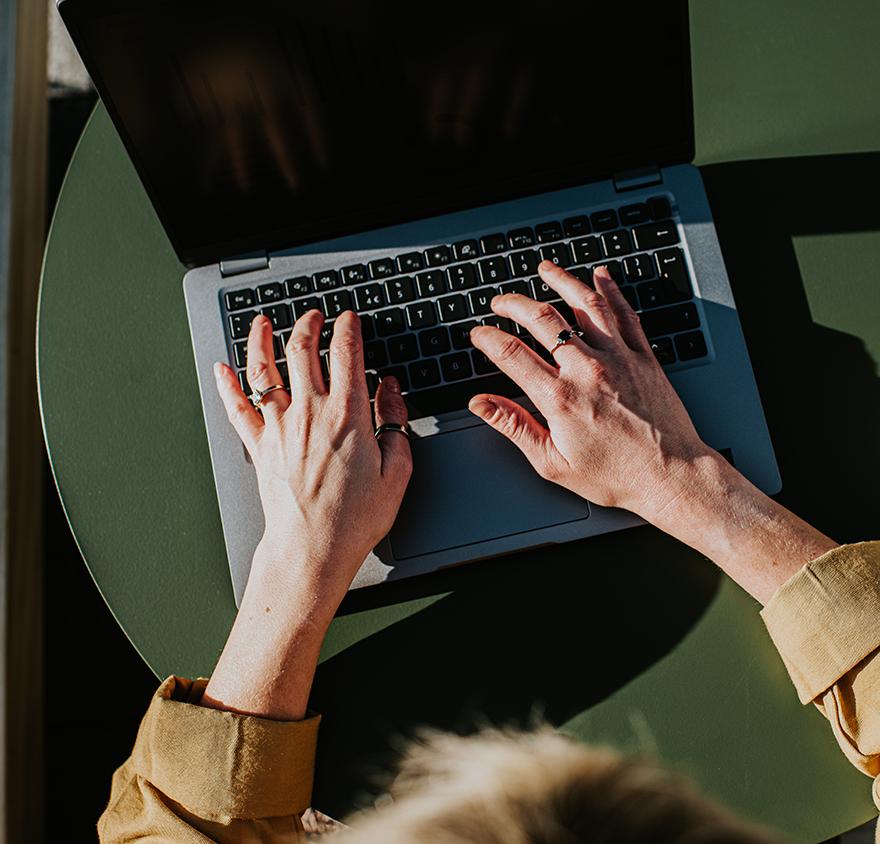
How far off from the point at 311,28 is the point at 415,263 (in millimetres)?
249

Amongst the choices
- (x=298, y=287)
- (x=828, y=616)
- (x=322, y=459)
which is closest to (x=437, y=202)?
(x=298, y=287)

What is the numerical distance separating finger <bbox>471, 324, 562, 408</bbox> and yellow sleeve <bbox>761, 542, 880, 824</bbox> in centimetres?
26

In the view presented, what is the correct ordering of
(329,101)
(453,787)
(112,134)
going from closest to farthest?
(453,787), (329,101), (112,134)

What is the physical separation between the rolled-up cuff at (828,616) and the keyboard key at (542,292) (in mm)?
329

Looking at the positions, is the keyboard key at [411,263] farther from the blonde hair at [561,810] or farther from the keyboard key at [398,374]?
the blonde hair at [561,810]

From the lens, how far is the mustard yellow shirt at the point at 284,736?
0.72 meters

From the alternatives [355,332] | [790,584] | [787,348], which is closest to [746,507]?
[790,584]

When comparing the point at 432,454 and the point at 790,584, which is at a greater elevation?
the point at 432,454

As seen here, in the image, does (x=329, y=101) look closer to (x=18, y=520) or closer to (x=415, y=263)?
(x=415, y=263)

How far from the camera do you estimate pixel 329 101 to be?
747mm

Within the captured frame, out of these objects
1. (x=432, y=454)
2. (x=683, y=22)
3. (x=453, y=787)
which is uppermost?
(x=683, y=22)

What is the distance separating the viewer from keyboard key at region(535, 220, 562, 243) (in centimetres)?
85

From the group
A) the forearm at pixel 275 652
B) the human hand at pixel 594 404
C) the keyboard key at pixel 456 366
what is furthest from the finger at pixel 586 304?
the forearm at pixel 275 652

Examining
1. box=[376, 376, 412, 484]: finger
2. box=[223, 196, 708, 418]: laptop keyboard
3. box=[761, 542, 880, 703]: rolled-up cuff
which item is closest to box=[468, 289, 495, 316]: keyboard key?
box=[223, 196, 708, 418]: laptop keyboard
